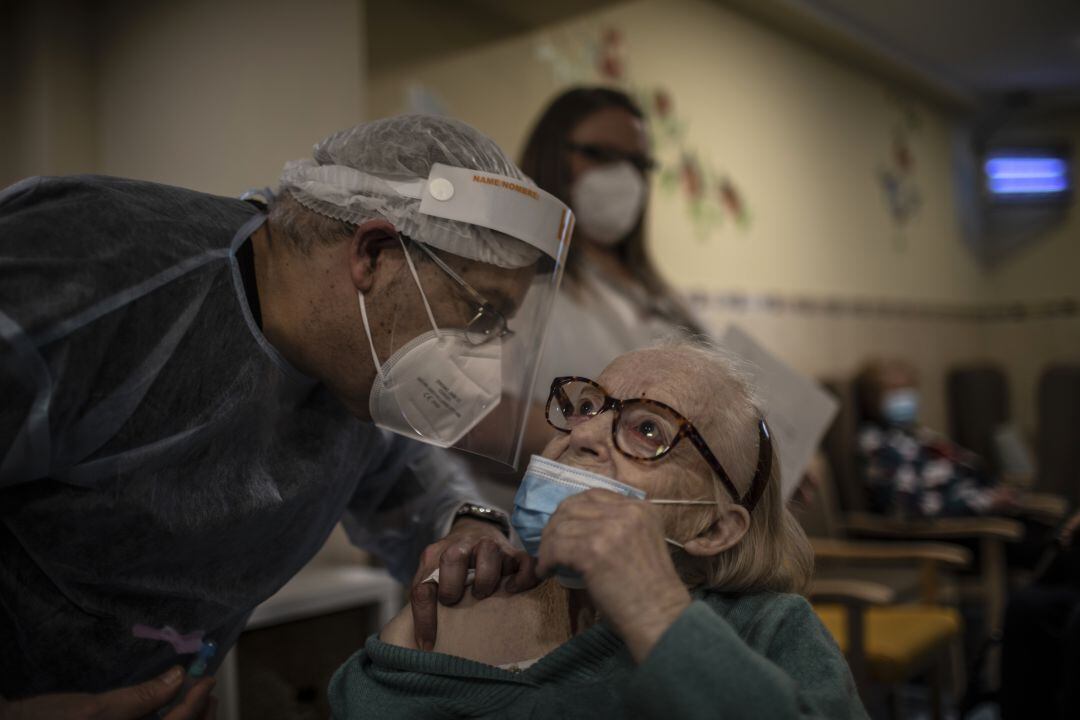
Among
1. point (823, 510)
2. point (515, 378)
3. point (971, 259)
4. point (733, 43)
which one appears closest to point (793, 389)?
point (515, 378)

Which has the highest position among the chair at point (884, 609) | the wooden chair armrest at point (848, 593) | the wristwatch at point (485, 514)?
the wristwatch at point (485, 514)

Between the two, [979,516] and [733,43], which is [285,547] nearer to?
[979,516]

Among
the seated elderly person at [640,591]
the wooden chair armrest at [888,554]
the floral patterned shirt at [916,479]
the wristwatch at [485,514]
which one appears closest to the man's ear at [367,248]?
the seated elderly person at [640,591]

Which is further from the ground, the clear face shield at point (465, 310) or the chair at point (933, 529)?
the clear face shield at point (465, 310)

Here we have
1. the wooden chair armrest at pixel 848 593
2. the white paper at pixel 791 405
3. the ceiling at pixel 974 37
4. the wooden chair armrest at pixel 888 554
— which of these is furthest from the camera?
the ceiling at pixel 974 37

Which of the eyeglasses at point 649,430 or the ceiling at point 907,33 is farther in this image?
the ceiling at point 907,33

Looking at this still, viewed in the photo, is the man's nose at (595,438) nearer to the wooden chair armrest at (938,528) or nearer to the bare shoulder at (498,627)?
the bare shoulder at (498,627)

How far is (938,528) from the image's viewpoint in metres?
3.74

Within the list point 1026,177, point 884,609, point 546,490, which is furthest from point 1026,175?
point 546,490

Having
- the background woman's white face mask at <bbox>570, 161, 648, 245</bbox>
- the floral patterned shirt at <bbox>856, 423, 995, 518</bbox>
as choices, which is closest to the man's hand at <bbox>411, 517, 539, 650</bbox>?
the background woman's white face mask at <bbox>570, 161, 648, 245</bbox>

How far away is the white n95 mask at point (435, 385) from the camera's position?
3.84 ft

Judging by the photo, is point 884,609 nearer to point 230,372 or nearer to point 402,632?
point 402,632

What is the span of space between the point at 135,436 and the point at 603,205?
1.27m

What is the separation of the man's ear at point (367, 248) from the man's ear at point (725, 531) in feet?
1.61
